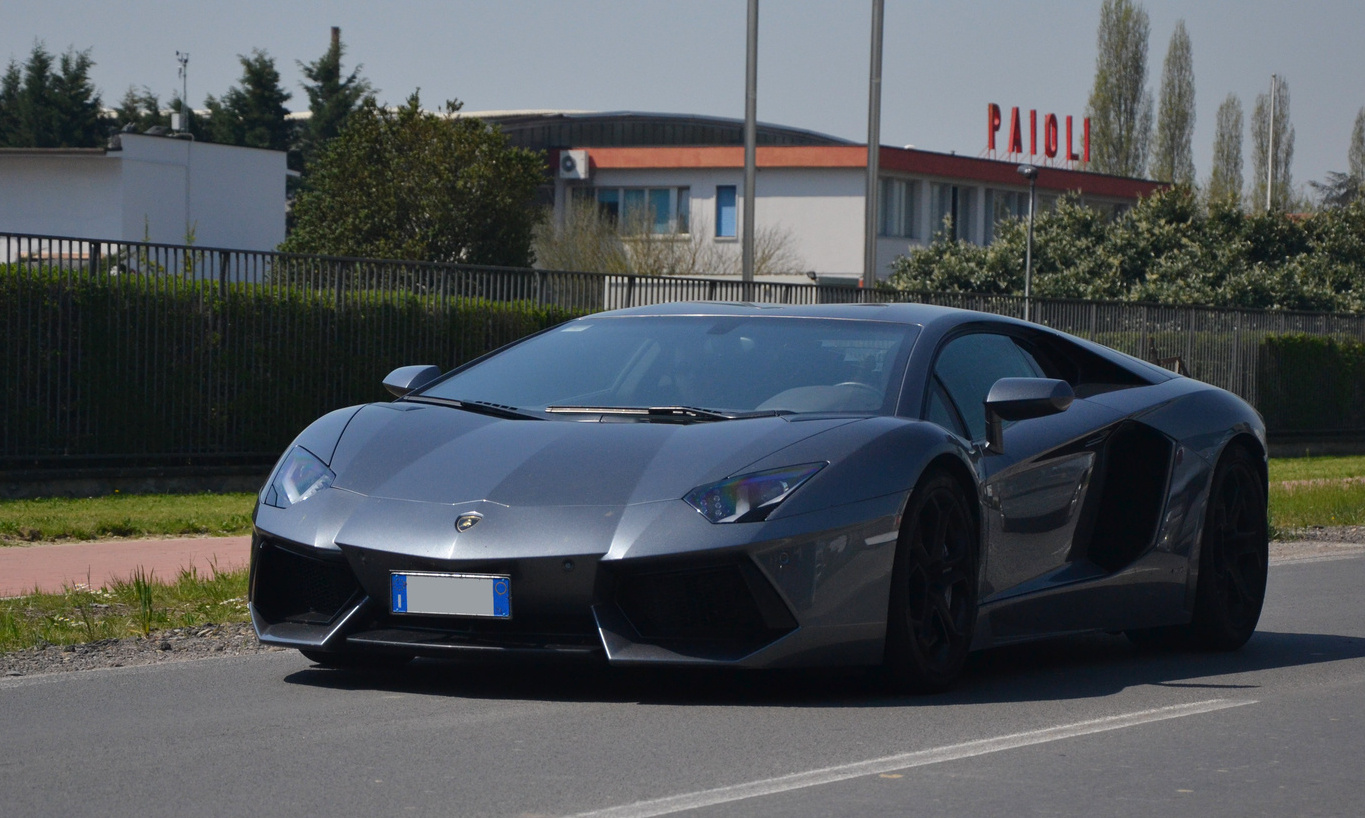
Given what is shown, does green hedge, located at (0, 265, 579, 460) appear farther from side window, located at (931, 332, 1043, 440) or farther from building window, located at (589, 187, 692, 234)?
building window, located at (589, 187, 692, 234)

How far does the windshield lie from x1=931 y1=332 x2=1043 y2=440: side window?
0.63 feet

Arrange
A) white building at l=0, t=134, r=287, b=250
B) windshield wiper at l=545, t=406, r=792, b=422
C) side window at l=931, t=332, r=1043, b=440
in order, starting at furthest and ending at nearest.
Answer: white building at l=0, t=134, r=287, b=250 < side window at l=931, t=332, r=1043, b=440 < windshield wiper at l=545, t=406, r=792, b=422

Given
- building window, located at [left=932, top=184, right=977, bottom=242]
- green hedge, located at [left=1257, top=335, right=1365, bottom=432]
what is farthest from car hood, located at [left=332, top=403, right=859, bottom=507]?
building window, located at [left=932, top=184, right=977, bottom=242]

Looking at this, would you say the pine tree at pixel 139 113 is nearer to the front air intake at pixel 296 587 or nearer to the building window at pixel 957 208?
the building window at pixel 957 208

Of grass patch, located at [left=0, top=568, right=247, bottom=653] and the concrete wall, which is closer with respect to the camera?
grass patch, located at [left=0, top=568, right=247, bottom=653]

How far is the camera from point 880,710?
5.86 meters

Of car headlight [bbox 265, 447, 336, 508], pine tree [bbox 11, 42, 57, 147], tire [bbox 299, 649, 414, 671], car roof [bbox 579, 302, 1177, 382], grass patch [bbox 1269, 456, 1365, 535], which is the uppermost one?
pine tree [bbox 11, 42, 57, 147]

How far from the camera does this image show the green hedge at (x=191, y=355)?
16.4 meters

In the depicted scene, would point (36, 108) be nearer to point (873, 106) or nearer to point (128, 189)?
point (128, 189)

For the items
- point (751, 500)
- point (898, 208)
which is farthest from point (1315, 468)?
point (898, 208)

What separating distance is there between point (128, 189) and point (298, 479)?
42.9m

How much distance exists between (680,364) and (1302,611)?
178 inches

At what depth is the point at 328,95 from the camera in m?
88.1

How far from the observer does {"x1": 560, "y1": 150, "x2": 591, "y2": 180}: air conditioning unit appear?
63094mm
